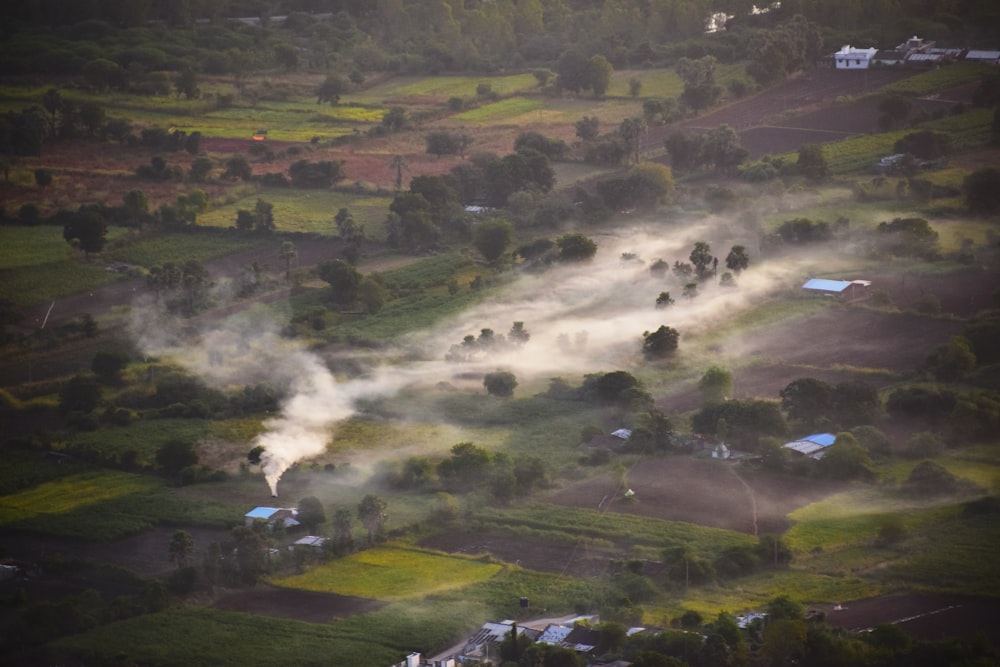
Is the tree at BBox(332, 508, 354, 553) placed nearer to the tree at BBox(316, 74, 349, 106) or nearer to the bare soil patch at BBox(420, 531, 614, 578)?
the bare soil patch at BBox(420, 531, 614, 578)

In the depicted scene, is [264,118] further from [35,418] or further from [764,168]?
[35,418]

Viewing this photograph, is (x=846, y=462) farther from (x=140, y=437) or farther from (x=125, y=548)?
(x=140, y=437)

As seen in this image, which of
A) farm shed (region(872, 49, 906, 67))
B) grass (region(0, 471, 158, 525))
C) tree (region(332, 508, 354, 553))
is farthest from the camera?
farm shed (region(872, 49, 906, 67))

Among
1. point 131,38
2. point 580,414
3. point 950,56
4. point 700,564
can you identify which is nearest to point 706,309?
point 580,414

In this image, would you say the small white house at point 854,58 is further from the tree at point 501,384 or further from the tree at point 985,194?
the tree at point 501,384

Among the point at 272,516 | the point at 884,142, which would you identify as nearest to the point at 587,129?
the point at 884,142

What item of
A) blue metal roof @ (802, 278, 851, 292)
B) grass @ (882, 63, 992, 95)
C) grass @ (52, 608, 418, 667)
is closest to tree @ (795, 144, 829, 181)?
blue metal roof @ (802, 278, 851, 292)

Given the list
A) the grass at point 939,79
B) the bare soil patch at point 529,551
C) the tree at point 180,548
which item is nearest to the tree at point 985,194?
the grass at point 939,79
